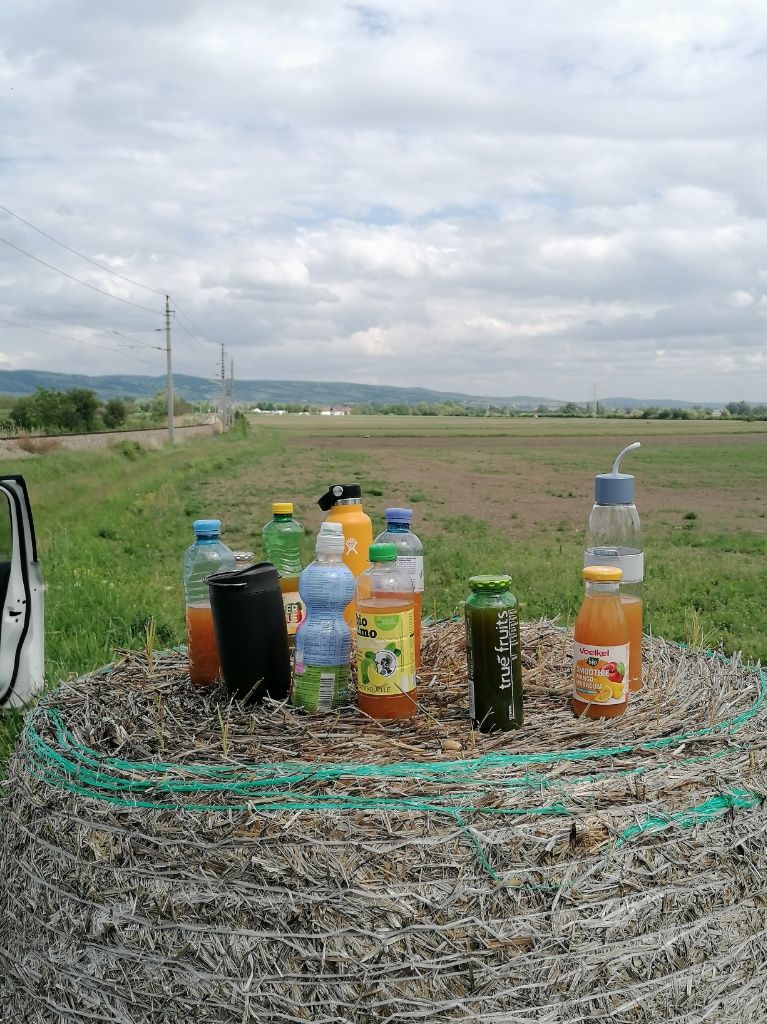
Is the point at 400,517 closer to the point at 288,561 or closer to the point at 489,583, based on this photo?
the point at 288,561

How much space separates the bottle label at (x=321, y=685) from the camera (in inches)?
101

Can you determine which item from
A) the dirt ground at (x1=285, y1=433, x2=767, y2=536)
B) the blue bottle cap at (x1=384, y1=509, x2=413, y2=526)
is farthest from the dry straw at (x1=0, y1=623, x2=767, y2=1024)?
the dirt ground at (x1=285, y1=433, x2=767, y2=536)

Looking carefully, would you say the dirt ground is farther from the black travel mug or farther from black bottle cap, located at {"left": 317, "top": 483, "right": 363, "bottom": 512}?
the black travel mug

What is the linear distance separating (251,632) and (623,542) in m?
1.39

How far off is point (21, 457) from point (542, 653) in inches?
1471

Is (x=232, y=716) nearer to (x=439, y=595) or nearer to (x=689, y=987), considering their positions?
(x=689, y=987)

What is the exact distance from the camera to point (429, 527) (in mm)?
17484

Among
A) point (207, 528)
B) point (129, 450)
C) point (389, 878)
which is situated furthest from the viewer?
point (129, 450)

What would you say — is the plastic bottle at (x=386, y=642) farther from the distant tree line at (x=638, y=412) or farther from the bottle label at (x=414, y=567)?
the distant tree line at (x=638, y=412)

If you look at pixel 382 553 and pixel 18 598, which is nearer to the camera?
pixel 382 553

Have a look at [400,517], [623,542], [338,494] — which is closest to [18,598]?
[338,494]

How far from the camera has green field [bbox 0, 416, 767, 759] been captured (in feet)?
25.2

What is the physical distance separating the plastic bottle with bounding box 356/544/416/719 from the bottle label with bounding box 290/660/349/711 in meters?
0.08

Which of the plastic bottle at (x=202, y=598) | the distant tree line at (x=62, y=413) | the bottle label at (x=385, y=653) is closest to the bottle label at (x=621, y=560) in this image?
the bottle label at (x=385, y=653)
